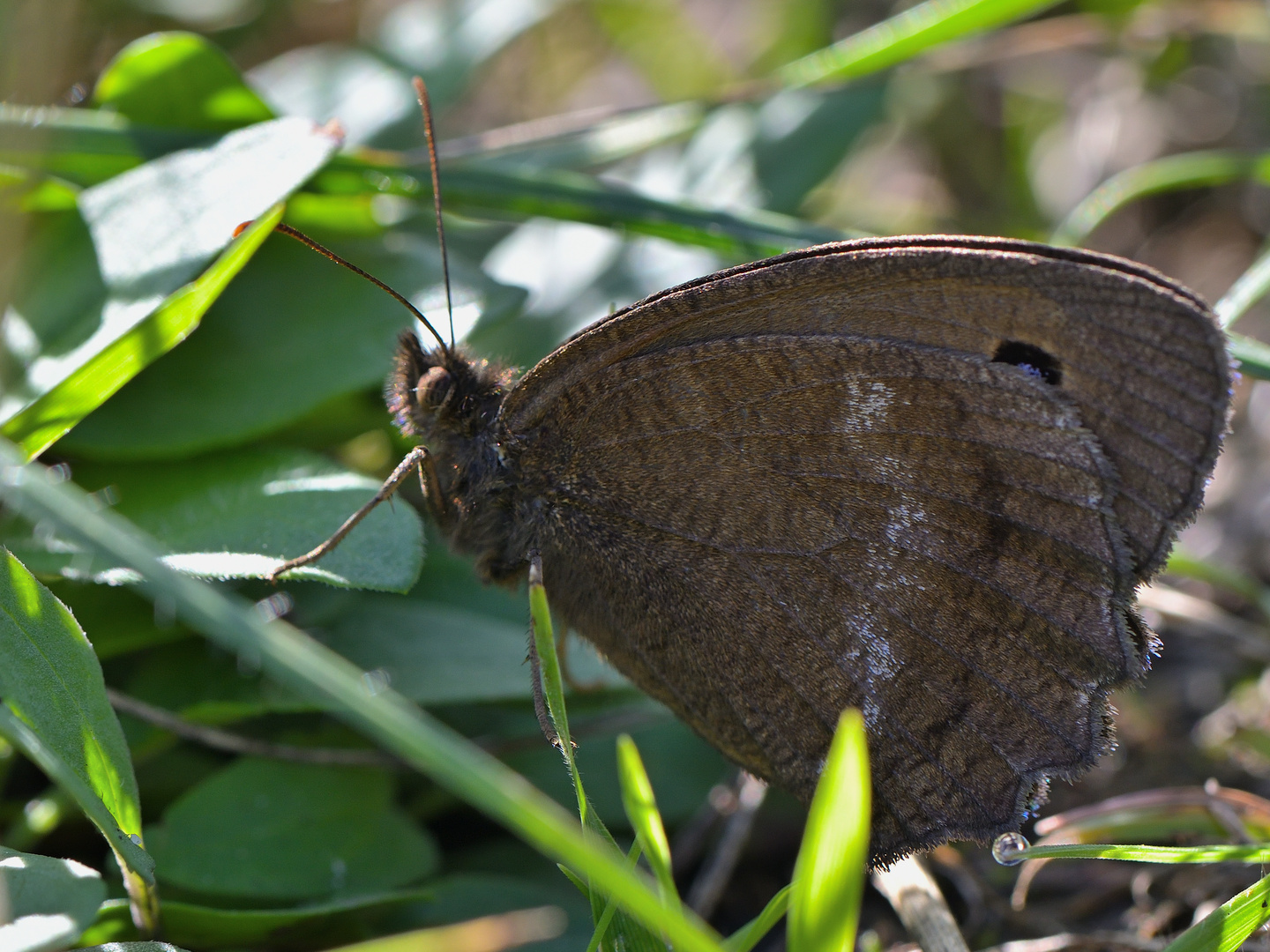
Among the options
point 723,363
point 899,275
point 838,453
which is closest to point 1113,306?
point 899,275

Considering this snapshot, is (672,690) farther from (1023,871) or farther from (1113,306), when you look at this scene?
(1113,306)

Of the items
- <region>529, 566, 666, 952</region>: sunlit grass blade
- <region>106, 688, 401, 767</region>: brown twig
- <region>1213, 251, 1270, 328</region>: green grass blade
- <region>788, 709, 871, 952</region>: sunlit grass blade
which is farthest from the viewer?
<region>1213, 251, 1270, 328</region>: green grass blade

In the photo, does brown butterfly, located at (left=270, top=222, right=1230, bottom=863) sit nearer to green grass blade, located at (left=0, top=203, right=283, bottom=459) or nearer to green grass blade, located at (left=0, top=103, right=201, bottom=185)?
green grass blade, located at (left=0, top=203, right=283, bottom=459)

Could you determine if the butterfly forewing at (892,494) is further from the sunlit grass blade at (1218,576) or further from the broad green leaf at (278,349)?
the sunlit grass blade at (1218,576)

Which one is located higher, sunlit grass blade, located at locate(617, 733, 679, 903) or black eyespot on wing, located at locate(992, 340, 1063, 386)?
black eyespot on wing, located at locate(992, 340, 1063, 386)

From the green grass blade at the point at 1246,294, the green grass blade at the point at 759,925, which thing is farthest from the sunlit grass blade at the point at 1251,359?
the green grass blade at the point at 759,925

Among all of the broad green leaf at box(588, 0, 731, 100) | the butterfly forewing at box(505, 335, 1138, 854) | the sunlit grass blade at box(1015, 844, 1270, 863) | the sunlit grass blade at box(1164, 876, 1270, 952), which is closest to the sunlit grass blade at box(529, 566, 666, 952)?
the butterfly forewing at box(505, 335, 1138, 854)

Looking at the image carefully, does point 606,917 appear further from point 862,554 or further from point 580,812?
point 862,554
